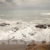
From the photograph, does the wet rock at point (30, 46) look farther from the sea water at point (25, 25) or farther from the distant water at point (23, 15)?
the distant water at point (23, 15)

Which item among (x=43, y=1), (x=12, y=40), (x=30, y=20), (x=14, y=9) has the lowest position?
(x=12, y=40)

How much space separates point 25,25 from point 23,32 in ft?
0.49

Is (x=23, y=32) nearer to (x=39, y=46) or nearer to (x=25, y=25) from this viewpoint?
(x=25, y=25)

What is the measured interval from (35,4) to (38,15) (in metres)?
0.23

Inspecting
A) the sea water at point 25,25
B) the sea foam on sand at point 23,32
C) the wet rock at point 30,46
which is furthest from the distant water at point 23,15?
the wet rock at point 30,46

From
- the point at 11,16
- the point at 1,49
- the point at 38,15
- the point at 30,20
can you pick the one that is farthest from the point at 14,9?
the point at 1,49

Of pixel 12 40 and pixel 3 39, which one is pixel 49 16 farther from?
pixel 3 39

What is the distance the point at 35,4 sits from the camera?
1.71 meters

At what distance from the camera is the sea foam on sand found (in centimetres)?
167

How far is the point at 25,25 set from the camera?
5.65 ft

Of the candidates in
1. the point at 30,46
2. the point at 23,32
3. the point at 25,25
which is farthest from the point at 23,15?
the point at 30,46

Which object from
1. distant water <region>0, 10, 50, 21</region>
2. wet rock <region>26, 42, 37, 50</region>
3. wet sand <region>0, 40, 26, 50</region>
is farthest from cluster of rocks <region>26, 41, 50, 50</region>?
distant water <region>0, 10, 50, 21</region>

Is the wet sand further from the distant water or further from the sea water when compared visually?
the distant water

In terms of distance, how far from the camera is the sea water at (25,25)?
168cm
